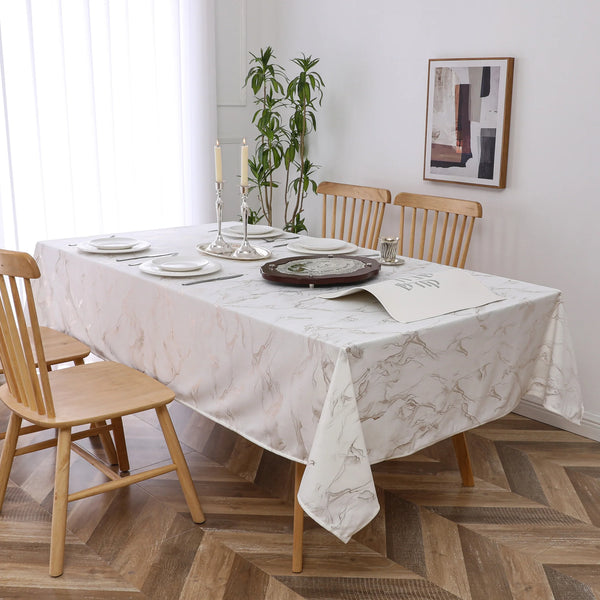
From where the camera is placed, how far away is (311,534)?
2.28 meters

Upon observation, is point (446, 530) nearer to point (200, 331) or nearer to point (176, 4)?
point (200, 331)

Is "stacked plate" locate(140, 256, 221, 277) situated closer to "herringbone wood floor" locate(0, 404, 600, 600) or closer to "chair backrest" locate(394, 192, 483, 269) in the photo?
"herringbone wood floor" locate(0, 404, 600, 600)

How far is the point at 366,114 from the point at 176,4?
1.26 metres

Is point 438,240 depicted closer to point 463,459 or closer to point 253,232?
point 253,232

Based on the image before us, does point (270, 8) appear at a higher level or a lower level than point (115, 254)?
higher

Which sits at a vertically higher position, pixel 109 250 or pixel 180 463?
pixel 109 250

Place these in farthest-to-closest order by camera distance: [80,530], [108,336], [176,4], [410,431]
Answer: [176,4] < [108,336] < [80,530] < [410,431]

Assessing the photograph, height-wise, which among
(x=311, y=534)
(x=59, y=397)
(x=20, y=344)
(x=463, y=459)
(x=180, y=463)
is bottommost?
(x=311, y=534)

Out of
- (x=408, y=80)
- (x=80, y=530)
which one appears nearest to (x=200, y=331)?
(x=80, y=530)

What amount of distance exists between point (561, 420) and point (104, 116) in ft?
9.00

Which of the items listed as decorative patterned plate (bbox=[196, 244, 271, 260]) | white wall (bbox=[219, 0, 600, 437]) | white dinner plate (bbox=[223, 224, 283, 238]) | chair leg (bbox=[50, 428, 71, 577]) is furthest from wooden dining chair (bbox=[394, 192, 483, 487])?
chair leg (bbox=[50, 428, 71, 577])

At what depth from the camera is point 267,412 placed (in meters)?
1.97

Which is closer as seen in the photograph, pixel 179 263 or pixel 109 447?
pixel 179 263

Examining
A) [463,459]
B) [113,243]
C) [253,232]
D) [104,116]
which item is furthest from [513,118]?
[104,116]
